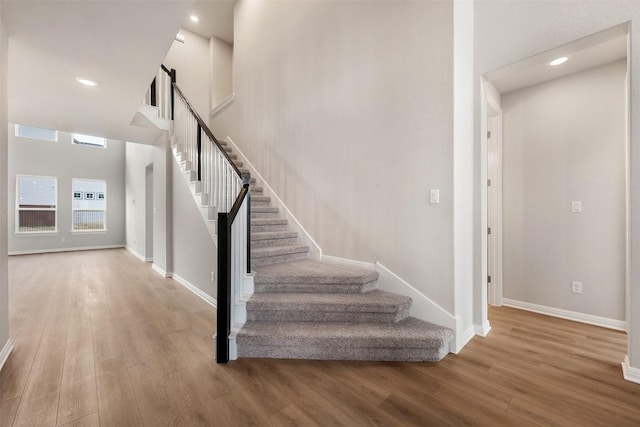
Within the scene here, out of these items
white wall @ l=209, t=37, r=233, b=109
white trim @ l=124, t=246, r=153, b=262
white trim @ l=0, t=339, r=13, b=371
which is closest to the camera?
white trim @ l=0, t=339, r=13, b=371

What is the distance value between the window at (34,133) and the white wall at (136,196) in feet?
6.23

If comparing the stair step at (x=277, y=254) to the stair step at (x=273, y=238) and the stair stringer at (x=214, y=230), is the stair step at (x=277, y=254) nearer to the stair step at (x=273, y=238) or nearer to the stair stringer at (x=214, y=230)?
the stair step at (x=273, y=238)

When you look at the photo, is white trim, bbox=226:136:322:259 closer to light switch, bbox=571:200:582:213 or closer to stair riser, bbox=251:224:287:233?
stair riser, bbox=251:224:287:233

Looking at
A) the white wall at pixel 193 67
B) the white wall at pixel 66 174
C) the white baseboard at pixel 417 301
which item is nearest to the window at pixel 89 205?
the white wall at pixel 66 174

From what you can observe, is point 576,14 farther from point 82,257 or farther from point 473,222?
point 82,257

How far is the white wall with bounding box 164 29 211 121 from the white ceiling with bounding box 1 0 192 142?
8.96 feet

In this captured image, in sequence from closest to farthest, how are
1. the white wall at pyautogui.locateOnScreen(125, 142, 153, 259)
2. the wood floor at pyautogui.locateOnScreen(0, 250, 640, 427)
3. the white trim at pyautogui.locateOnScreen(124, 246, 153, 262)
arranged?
the wood floor at pyautogui.locateOnScreen(0, 250, 640, 427), the white trim at pyautogui.locateOnScreen(124, 246, 153, 262), the white wall at pyautogui.locateOnScreen(125, 142, 153, 259)

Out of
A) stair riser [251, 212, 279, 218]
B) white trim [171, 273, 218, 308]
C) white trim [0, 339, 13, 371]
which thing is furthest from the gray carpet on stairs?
white trim [0, 339, 13, 371]

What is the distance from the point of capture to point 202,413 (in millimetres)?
1648

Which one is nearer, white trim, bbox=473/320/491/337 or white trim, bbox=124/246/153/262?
white trim, bbox=473/320/491/337

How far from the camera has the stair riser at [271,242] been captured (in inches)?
134

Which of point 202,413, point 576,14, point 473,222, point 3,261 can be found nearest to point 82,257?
point 3,261

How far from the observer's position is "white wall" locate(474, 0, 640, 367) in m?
1.94

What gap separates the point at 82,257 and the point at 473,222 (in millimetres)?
9386
